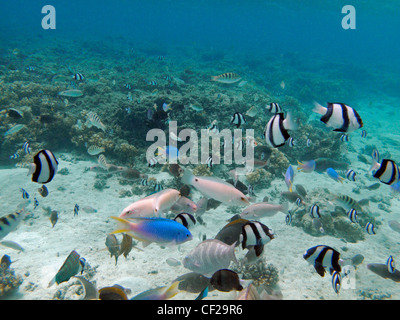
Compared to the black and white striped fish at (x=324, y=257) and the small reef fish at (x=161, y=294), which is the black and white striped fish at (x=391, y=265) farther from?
the small reef fish at (x=161, y=294)

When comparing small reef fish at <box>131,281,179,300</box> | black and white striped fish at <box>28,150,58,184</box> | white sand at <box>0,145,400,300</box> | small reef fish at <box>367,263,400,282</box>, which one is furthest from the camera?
white sand at <box>0,145,400,300</box>

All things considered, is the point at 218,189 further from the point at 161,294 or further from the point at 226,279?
the point at 161,294

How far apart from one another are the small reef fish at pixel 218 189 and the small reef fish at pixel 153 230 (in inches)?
30.2

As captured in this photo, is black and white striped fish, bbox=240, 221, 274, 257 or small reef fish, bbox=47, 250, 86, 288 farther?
small reef fish, bbox=47, 250, 86, 288

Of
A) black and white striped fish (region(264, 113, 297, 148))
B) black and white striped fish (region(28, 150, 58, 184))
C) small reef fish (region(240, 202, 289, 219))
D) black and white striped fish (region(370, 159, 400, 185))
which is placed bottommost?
small reef fish (region(240, 202, 289, 219))

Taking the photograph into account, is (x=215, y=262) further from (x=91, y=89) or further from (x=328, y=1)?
(x=328, y=1)

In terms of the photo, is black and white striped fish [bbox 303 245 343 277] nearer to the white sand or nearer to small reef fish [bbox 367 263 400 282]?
the white sand

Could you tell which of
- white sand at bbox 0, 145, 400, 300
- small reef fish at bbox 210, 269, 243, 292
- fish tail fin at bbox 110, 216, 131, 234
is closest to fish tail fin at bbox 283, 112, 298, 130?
small reef fish at bbox 210, 269, 243, 292

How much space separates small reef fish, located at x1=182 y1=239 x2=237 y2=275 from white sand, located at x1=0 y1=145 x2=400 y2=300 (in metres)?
1.00

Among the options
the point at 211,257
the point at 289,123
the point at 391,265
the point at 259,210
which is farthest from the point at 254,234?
the point at 391,265

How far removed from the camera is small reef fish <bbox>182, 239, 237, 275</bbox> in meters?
2.88

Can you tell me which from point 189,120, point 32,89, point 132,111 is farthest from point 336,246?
point 32,89
